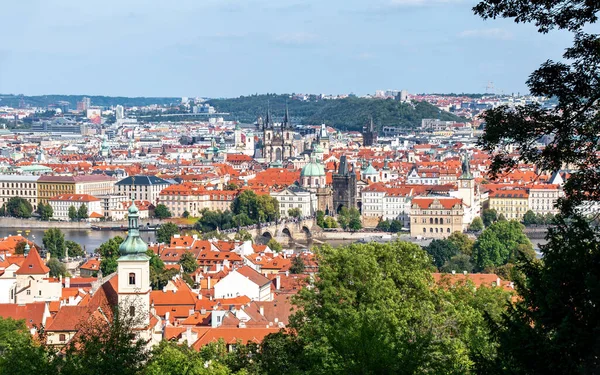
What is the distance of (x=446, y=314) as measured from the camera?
1684 centimetres

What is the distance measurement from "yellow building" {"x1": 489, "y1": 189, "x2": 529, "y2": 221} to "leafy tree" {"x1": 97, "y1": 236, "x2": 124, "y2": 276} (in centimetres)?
3445

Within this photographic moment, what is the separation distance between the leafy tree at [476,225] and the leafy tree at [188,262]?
2664 cm

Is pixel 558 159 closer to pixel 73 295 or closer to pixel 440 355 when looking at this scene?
pixel 440 355

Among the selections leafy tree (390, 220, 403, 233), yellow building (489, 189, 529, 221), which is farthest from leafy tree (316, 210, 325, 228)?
yellow building (489, 189, 529, 221)

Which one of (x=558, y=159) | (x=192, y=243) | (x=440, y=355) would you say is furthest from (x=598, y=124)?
(x=192, y=243)

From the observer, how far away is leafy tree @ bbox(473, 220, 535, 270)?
4362cm

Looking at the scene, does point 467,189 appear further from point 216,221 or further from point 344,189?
point 216,221

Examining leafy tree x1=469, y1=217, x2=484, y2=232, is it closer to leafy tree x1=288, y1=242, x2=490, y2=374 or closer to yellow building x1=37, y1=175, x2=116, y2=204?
yellow building x1=37, y1=175, x2=116, y2=204

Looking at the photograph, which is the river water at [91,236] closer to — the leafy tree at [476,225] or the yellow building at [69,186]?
the leafy tree at [476,225]

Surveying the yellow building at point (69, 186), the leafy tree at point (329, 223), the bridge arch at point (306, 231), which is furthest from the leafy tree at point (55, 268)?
the yellow building at point (69, 186)

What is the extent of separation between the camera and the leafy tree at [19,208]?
7250 cm

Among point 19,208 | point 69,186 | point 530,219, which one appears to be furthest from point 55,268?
point 69,186

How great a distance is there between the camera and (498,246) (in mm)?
45219

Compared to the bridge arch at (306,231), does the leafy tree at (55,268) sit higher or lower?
higher
